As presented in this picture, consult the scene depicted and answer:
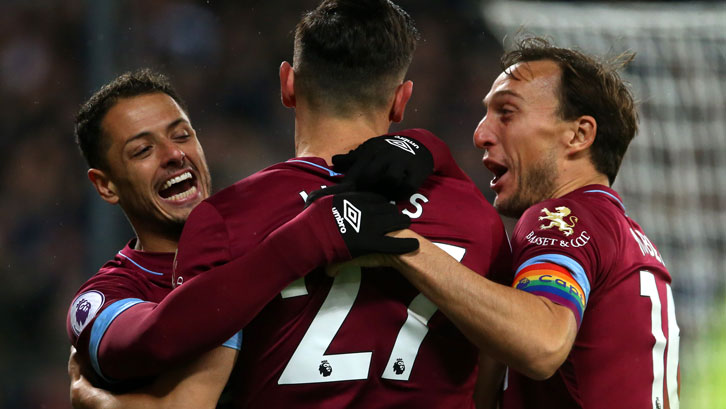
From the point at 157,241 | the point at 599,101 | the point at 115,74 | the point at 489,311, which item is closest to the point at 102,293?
the point at 157,241

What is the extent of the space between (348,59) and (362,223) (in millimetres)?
549

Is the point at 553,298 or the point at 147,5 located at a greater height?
the point at 147,5

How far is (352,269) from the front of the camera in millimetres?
2430

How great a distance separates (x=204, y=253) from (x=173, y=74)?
236 inches

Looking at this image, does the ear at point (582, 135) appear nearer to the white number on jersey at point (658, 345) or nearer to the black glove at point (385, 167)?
the white number on jersey at point (658, 345)

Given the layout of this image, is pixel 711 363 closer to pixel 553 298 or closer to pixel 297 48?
pixel 553 298

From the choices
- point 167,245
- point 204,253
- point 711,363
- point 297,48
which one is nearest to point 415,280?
point 204,253

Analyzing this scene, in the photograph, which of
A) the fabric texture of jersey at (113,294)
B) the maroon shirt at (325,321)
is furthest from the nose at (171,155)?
the maroon shirt at (325,321)

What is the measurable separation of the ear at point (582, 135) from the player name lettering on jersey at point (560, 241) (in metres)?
0.61

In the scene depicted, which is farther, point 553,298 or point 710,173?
point 710,173

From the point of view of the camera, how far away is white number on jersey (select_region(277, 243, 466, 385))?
7.77 ft

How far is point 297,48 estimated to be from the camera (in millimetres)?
2635

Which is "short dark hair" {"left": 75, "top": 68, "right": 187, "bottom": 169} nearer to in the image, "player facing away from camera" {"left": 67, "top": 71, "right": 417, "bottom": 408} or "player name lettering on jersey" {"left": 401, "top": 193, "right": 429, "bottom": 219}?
"player facing away from camera" {"left": 67, "top": 71, "right": 417, "bottom": 408}

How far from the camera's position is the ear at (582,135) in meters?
3.24
